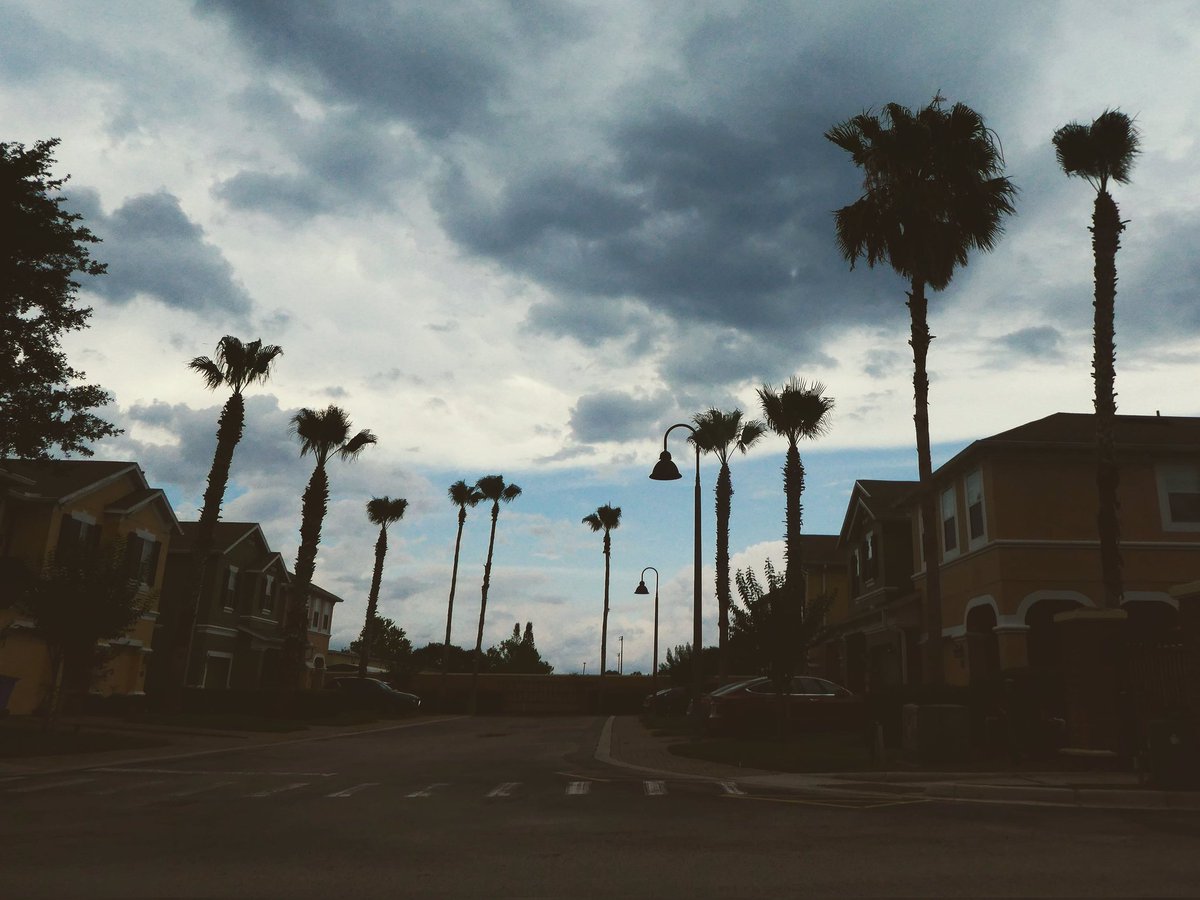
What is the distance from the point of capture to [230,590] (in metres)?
48.0

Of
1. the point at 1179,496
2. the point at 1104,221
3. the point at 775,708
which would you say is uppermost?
the point at 1104,221

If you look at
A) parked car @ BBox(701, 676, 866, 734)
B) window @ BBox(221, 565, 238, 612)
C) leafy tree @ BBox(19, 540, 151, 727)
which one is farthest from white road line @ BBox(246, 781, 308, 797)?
window @ BBox(221, 565, 238, 612)

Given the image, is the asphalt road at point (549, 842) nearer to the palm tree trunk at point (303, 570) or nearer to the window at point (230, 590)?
the palm tree trunk at point (303, 570)

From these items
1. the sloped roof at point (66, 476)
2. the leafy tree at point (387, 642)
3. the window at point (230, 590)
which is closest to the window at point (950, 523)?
the sloped roof at point (66, 476)

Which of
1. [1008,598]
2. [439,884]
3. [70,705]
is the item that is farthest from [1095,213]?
[70,705]

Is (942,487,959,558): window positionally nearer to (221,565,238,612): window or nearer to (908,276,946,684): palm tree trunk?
(908,276,946,684): palm tree trunk

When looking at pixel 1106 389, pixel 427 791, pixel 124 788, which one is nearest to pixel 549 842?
pixel 427 791

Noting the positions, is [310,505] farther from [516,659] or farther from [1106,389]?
[516,659]

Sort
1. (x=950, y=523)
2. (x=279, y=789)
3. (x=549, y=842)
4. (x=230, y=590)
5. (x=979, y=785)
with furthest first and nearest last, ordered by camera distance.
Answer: (x=230, y=590), (x=950, y=523), (x=279, y=789), (x=979, y=785), (x=549, y=842)

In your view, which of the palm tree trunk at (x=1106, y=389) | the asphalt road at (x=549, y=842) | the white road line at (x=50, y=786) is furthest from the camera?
the palm tree trunk at (x=1106, y=389)

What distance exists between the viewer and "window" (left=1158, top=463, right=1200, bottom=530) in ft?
79.5

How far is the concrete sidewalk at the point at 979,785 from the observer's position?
11.9m

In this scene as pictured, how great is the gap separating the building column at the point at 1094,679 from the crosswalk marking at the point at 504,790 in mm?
9089

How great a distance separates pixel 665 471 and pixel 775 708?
24.7 ft
